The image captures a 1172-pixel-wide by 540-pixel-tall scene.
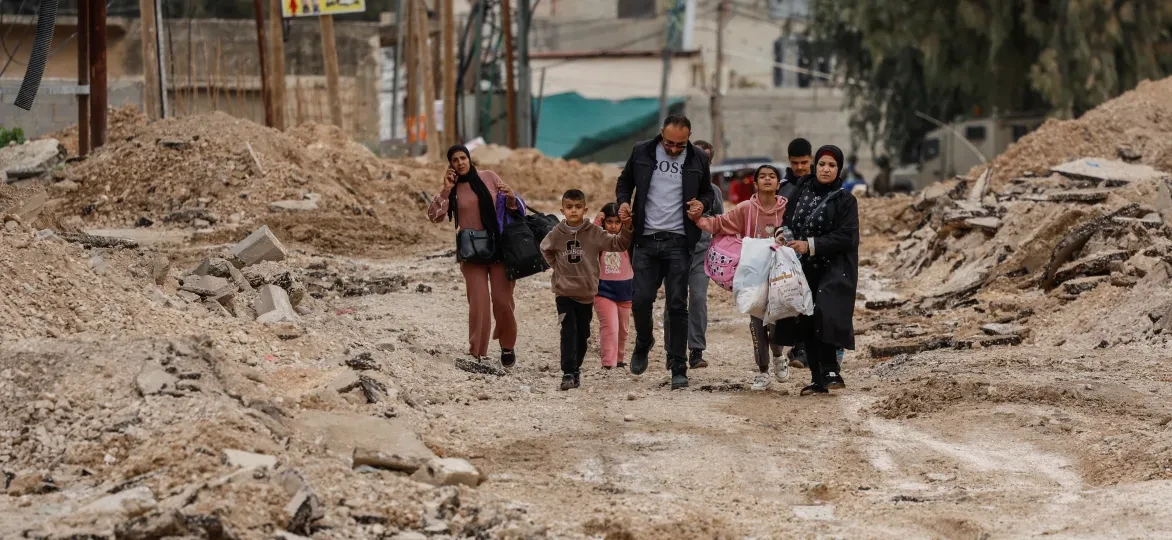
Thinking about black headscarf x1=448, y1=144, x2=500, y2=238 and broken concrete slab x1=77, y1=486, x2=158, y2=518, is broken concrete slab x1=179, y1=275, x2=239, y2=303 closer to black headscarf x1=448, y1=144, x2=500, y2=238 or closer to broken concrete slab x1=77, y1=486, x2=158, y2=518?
black headscarf x1=448, y1=144, x2=500, y2=238

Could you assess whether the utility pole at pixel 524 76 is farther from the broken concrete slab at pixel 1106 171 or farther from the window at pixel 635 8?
the window at pixel 635 8

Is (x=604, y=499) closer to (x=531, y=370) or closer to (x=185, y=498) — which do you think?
(x=185, y=498)

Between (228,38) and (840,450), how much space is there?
101ft

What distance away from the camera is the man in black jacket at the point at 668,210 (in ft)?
33.3

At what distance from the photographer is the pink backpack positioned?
10.2m

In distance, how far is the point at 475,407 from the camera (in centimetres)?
920

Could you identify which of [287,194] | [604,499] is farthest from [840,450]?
[287,194]

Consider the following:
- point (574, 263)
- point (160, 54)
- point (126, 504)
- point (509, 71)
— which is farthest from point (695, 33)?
point (126, 504)

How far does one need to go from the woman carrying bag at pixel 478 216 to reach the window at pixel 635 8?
4699 cm

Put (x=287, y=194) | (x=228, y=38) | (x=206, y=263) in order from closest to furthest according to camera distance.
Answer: (x=206, y=263)
(x=287, y=194)
(x=228, y=38)

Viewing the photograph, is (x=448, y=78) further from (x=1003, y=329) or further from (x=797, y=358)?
(x=797, y=358)

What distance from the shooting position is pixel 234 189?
2105cm

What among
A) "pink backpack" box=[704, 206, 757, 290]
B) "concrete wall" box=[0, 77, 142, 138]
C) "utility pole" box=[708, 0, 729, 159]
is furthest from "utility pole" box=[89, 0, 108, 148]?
"utility pole" box=[708, 0, 729, 159]

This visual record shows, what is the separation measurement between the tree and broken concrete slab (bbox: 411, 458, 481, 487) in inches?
1102
